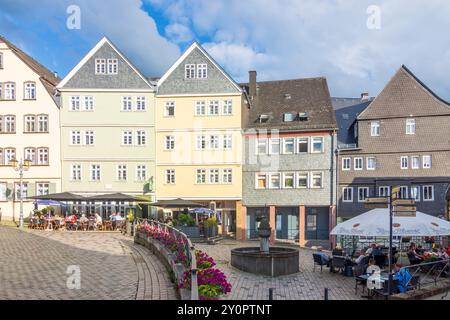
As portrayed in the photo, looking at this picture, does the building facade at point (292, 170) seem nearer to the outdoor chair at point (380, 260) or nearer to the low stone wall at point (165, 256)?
the low stone wall at point (165, 256)

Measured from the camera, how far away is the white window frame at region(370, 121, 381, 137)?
35344 millimetres

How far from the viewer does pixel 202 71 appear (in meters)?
35.2

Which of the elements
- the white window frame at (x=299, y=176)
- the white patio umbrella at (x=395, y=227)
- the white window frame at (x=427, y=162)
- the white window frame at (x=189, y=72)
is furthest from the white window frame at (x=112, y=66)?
the white window frame at (x=427, y=162)

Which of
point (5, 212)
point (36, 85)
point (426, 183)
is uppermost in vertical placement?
point (36, 85)

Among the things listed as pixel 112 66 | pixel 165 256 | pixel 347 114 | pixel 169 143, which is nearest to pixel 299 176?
pixel 347 114

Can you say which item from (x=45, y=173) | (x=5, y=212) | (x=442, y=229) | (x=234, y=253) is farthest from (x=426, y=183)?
(x=5, y=212)

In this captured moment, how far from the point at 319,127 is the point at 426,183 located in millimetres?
9041

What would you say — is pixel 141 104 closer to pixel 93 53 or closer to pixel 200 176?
pixel 93 53

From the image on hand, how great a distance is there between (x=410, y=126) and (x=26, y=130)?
2977 cm

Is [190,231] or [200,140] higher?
[200,140]

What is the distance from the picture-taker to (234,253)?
55.8 ft

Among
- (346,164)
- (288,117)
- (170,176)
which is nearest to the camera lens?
(170,176)

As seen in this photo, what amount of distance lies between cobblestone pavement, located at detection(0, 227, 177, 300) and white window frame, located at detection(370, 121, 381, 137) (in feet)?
71.6
